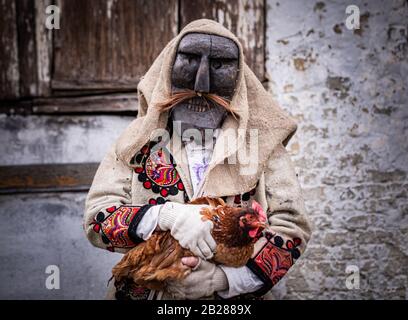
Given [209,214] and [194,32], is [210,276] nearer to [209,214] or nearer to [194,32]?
[209,214]

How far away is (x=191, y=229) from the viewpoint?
184cm

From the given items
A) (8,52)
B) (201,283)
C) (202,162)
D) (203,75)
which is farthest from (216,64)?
(8,52)

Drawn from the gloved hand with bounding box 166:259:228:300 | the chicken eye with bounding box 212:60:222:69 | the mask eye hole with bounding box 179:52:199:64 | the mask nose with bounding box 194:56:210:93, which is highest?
the mask eye hole with bounding box 179:52:199:64

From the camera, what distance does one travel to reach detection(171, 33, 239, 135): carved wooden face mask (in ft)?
6.73

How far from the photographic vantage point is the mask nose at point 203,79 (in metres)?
2.01

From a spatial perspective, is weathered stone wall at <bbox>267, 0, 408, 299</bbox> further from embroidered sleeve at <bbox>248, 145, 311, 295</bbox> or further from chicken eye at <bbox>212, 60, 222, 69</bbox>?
chicken eye at <bbox>212, 60, 222, 69</bbox>

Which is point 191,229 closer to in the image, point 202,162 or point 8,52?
point 202,162

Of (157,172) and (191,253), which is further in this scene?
(157,172)

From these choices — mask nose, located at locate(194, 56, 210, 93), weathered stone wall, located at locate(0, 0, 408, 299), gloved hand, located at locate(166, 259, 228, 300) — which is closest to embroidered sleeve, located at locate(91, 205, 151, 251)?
gloved hand, located at locate(166, 259, 228, 300)

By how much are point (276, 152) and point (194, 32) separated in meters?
0.67

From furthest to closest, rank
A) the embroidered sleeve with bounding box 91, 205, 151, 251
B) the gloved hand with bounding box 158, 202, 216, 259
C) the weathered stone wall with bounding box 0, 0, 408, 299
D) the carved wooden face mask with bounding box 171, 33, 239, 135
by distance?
the weathered stone wall with bounding box 0, 0, 408, 299, the carved wooden face mask with bounding box 171, 33, 239, 135, the embroidered sleeve with bounding box 91, 205, 151, 251, the gloved hand with bounding box 158, 202, 216, 259

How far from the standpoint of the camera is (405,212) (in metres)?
3.59

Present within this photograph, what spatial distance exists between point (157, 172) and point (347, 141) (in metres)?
1.96

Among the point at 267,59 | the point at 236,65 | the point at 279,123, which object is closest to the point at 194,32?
the point at 236,65
